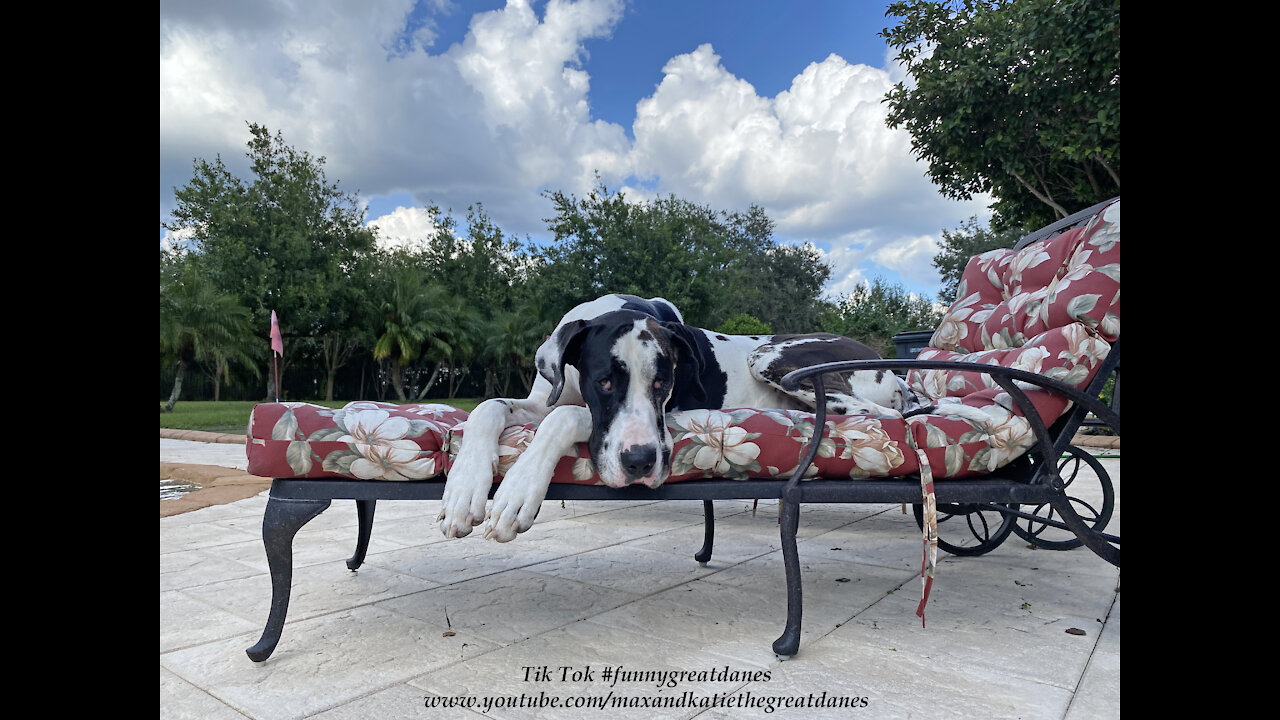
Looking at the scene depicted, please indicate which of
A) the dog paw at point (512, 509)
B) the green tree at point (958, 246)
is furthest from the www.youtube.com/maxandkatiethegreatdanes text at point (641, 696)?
the green tree at point (958, 246)

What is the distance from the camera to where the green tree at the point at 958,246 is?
2190cm

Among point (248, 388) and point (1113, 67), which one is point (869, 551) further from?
point (248, 388)

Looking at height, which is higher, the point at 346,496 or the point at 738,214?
the point at 738,214

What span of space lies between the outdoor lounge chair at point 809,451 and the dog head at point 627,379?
0.07m

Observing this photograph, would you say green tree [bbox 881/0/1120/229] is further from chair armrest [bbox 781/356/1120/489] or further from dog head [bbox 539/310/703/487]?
dog head [bbox 539/310/703/487]

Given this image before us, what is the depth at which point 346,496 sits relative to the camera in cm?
171

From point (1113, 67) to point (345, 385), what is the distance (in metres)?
20.6

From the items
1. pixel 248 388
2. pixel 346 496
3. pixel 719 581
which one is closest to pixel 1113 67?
pixel 719 581

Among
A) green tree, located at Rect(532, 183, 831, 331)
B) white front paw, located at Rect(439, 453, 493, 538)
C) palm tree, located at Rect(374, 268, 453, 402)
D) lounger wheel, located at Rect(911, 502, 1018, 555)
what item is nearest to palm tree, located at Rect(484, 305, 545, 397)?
palm tree, located at Rect(374, 268, 453, 402)

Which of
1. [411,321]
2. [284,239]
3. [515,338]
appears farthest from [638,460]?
[411,321]

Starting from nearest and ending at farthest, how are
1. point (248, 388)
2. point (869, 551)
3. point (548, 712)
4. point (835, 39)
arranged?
point (548, 712), point (869, 551), point (835, 39), point (248, 388)

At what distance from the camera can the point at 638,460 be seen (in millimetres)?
1679

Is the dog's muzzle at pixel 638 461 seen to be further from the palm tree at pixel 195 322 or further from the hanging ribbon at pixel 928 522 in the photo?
the palm tree at pixel 195 322

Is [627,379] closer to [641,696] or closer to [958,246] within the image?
[641,696]
